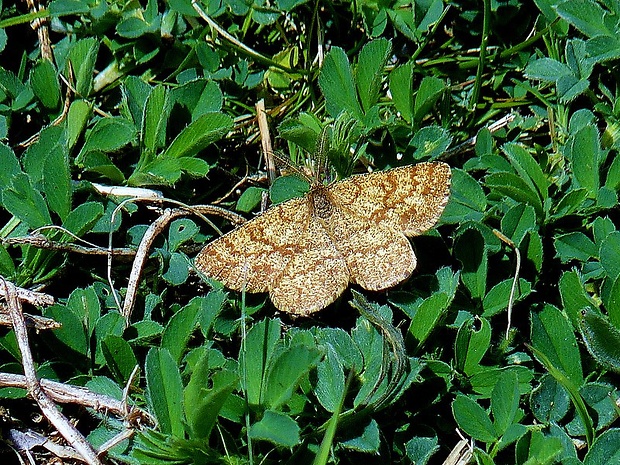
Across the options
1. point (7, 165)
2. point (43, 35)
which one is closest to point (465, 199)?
point (7, 165)

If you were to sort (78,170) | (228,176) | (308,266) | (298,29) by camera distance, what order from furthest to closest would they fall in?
(298,29) < (228,176) < (78,170) < (308,266)

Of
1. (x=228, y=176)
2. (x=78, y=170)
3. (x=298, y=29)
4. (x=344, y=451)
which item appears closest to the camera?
(x=344, y=451)

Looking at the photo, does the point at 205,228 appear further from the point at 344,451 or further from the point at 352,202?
the point at 344,451

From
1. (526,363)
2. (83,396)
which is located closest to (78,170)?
(83,396)

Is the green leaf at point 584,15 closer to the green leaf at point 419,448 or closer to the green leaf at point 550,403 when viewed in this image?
the green leaf at point 550,403

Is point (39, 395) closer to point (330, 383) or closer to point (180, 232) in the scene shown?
point (180, 232)

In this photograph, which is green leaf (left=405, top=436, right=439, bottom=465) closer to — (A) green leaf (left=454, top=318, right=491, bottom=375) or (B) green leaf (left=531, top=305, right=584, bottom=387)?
(A) green leaf (left=454, top=318, right=491, bottom=375)
